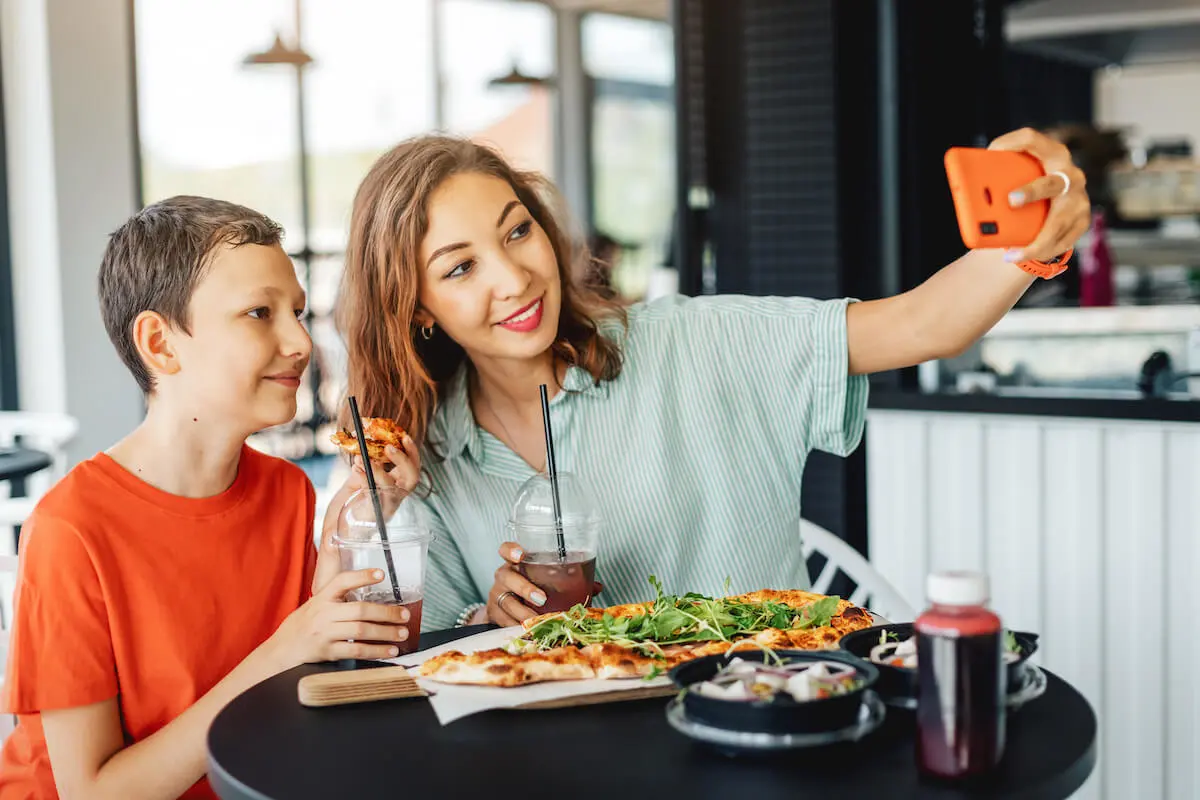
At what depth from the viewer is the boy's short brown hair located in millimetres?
1497

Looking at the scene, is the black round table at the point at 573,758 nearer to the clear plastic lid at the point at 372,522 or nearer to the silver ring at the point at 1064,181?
the clear plastic lid at the point at 372,522

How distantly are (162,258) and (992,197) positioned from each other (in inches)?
36.3

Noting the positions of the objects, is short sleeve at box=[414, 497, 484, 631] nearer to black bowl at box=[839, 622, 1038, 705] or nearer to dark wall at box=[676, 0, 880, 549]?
black bowl at box=[839, 622, 1038, 705]

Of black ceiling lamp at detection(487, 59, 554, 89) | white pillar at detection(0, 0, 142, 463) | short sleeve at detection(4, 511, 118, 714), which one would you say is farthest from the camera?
black ceiling lamp at detection(487, 59, 554, 89)

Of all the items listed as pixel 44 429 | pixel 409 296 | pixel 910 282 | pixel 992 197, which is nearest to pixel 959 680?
pixel 992 197

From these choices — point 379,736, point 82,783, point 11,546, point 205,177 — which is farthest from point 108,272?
point 205,177

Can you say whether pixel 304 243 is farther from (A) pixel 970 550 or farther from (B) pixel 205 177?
(A) pixel 970 550

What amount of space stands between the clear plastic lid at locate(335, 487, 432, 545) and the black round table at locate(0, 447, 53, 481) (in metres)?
1.94

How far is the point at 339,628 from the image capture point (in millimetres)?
1334

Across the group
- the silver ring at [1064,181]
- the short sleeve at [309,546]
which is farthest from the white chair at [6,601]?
the silver ring at [1064,181]

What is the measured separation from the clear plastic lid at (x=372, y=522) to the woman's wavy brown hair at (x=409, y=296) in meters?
0.38

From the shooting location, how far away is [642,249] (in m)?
9.66

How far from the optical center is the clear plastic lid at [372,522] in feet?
4.73

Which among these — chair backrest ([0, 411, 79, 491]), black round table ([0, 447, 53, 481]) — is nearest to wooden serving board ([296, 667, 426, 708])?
black round table ([0, 447, 53, 481])
